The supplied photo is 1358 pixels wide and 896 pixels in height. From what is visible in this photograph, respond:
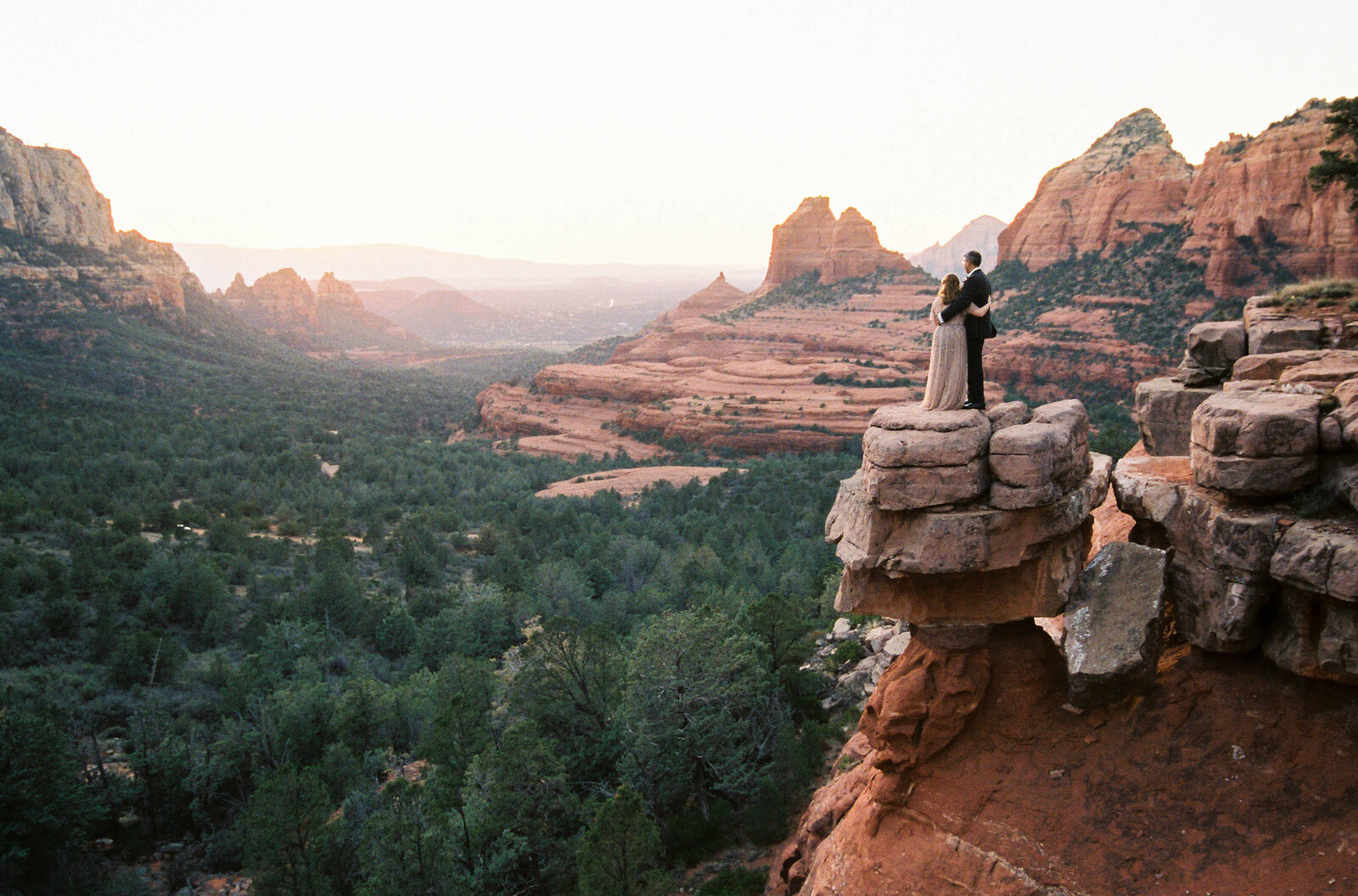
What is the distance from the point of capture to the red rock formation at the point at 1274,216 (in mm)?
49219

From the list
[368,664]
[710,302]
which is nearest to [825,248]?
[710,302]

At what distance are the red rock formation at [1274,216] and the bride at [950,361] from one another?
177 ft

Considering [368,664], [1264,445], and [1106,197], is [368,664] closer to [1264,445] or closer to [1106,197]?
[1264,445]

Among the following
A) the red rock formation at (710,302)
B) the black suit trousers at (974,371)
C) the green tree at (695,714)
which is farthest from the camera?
the red rock formation at (710,302)

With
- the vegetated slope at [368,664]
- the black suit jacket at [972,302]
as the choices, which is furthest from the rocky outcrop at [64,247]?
the black suit jacket at [972,302]

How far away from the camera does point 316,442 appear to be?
4912 cm

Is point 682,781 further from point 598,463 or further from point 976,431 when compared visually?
point 598,463

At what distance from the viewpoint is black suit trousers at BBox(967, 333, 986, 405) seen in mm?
8672

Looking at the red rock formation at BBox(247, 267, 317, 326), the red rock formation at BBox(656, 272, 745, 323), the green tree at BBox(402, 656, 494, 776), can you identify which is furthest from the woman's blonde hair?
the red rock formation at BBox(247, 267, 317, 326)

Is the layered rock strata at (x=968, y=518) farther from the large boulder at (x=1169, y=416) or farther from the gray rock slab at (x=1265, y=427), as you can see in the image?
the large boulder at (x=1169, y=416)

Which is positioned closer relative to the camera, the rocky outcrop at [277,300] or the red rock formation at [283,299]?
the rocky outcrop at [277,300]

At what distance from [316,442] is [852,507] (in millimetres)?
48023

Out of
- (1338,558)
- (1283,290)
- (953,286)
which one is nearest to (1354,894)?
(1338,558)

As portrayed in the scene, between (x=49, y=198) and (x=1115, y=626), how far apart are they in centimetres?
10116
